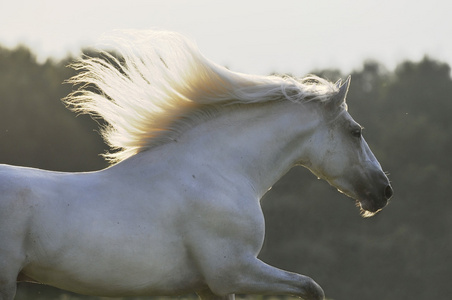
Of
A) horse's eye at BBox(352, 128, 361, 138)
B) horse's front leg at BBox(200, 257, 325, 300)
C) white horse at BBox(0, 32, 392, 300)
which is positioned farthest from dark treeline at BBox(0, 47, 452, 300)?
horse's front leg at BBox(200, 257, 325, 300)

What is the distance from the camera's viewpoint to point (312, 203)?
88.9 feet

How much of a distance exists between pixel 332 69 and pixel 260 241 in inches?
955

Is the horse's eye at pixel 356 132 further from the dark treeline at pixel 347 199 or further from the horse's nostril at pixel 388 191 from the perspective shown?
the dark treeline at pixel 347 199

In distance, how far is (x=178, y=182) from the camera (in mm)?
Answer: 5223

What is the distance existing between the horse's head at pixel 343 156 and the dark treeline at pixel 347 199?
15.7 m

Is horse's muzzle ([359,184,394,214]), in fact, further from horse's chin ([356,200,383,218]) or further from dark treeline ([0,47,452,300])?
dark treeline ([0,47,452,300])

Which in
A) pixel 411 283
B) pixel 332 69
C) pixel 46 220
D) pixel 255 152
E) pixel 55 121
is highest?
pixel 46 220

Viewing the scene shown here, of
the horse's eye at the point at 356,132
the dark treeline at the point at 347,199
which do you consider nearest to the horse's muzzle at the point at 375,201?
the horse's eye at the point at 356,132

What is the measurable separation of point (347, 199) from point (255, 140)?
2243cm

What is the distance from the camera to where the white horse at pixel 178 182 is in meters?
4.83

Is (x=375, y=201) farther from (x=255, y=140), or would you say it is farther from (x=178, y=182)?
(x=178, y=182)

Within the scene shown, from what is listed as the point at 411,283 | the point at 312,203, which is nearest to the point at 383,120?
the point at 312,203

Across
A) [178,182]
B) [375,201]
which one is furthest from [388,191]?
[178,182]

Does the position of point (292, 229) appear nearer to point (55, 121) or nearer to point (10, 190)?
point (55, 121)
